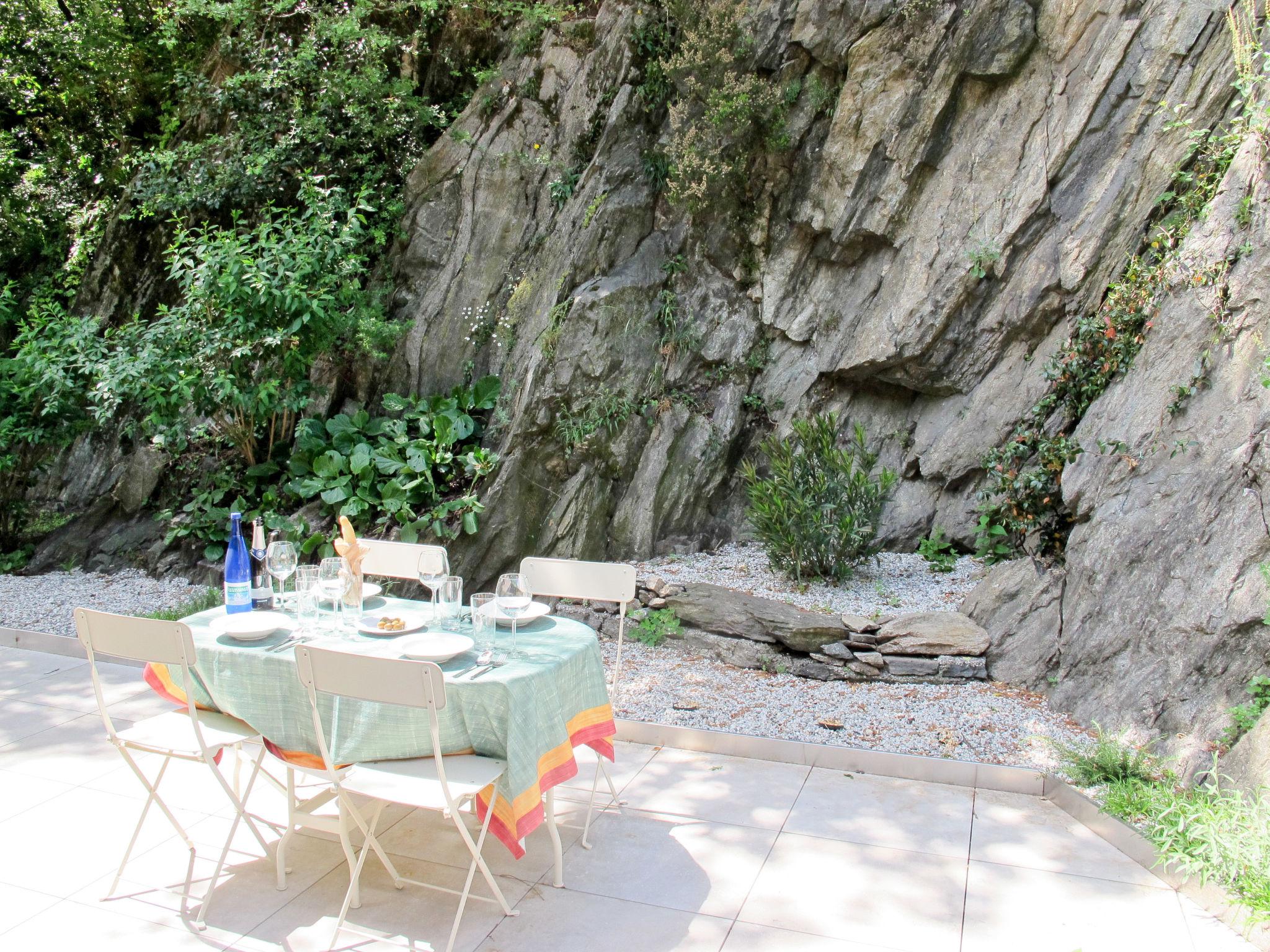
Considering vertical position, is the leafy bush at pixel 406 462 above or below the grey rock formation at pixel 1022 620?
above

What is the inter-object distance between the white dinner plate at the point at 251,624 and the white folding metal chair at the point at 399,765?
346 millimetres

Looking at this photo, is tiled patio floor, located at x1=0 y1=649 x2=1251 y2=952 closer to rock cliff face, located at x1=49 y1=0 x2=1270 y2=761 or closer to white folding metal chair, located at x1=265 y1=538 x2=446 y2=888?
white folding metal chair, located at x1=265 y1=538 x2=446 y2=888

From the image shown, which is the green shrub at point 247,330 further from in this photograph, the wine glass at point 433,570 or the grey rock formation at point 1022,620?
the grey rock formation at point 1022,620

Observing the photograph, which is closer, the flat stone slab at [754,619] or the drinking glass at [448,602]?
the drinking glass at [448,602]

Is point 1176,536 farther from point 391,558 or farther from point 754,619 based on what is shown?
point 391,558

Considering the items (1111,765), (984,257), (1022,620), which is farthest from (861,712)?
(984,257)

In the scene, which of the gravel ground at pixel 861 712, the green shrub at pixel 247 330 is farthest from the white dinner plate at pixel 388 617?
the green shrub at pixel 247 330

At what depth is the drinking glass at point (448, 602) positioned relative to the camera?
9.82 feet

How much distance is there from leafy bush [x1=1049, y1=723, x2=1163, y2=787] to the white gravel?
5331mm

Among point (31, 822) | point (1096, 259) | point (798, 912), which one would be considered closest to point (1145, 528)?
point (1096, 259)

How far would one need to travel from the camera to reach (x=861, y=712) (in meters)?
4.34

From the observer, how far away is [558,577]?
12.1 feet

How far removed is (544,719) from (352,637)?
71cm

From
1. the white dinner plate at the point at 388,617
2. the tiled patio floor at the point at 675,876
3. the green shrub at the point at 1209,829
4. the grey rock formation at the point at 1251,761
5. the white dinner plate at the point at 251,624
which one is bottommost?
the tiled patio floor at the point at 675,876
